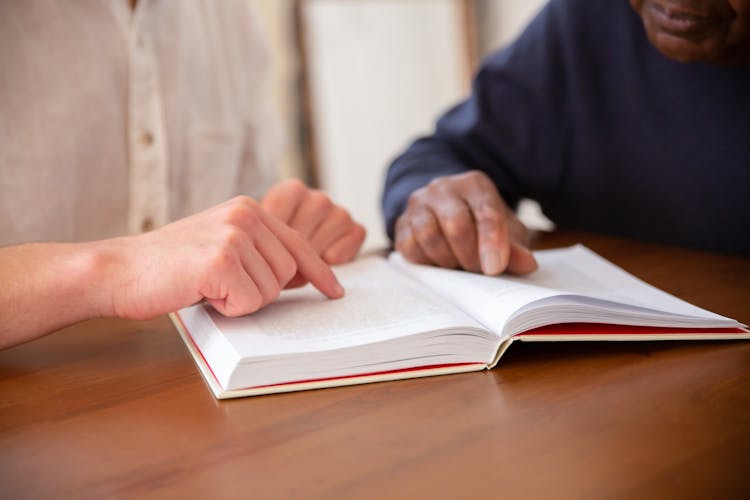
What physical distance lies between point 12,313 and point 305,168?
2.45 metres

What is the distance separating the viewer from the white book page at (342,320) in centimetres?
67

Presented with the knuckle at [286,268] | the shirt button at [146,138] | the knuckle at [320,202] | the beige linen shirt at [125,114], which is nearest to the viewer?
the knuckle at [286,268]

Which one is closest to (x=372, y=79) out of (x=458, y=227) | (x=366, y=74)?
(x=366, y=74)

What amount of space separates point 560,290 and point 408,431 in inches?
11.8

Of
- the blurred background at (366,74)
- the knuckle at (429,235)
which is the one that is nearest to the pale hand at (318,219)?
the knuckle at (429,235)

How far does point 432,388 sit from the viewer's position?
25.5 inches

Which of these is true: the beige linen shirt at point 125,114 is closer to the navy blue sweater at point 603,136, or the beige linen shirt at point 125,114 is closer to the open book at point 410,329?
the navy blue sweater at point 603,136

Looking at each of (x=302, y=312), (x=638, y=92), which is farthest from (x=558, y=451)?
(x=638, y=92)

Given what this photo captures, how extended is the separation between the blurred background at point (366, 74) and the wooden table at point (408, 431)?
239cm

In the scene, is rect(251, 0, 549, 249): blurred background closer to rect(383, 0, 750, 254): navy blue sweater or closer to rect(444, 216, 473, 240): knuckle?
rect(383, 0, 750, 254): navy blue sweater

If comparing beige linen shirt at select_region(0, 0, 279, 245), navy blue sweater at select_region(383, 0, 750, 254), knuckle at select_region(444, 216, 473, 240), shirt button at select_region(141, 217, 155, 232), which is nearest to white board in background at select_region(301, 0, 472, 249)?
beige linen shirt at select_region(0, 0, 279, 245)

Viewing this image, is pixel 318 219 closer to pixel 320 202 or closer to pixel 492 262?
pixel 320 202

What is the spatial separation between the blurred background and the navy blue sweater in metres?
1.69

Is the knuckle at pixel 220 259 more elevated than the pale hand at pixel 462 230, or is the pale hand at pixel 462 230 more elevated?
the knuckle at pixel 220 259
